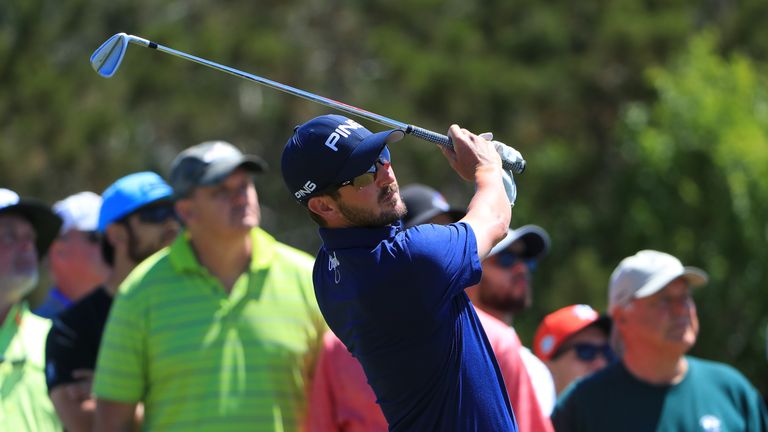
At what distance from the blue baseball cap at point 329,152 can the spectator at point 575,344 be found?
335 cm

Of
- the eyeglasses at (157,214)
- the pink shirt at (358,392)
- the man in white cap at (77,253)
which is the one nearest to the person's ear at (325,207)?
the pink shirt at (358,392)

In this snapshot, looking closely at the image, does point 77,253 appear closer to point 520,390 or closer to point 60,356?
point 60,356

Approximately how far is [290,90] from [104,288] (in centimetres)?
265

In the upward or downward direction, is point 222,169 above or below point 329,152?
below

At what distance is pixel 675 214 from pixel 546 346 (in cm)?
836

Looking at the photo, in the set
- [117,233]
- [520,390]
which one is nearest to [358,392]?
[520,390]

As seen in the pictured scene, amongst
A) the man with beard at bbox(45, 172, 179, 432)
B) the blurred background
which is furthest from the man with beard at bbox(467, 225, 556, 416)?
the blurred background

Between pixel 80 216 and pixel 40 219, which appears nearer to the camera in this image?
pixel 40 219

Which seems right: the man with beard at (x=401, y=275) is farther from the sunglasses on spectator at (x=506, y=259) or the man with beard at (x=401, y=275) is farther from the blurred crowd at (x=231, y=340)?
the sunglasses on spectator at (x=506, y=259)

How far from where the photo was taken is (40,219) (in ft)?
21.6

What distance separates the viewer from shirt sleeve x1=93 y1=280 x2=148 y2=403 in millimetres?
5711

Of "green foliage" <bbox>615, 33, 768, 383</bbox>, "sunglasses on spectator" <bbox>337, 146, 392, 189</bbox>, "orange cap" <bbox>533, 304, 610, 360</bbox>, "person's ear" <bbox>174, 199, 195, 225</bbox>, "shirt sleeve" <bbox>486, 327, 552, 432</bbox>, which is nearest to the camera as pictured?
"sunglasses on spectator" <bbox>337, 146, 392, 189</bbox>

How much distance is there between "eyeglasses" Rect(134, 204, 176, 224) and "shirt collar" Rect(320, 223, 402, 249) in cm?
269

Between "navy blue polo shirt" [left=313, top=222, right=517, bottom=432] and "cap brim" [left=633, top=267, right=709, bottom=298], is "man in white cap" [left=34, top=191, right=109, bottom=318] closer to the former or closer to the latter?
"cap brim" [left=633, top=267, right=709, bottom=298]
